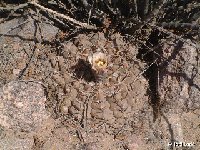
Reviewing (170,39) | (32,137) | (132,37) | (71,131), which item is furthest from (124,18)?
(32,137)

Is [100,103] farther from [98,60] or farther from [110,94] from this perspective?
[98,60]

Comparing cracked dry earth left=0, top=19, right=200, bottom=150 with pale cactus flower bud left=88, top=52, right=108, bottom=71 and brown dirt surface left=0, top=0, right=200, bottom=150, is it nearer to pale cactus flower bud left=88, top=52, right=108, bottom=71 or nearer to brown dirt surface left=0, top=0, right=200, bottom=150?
brown dirt surface left=0, top=0, right=200, bottom=150

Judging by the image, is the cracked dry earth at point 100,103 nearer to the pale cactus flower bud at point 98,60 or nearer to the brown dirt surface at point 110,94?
the brown dirt surface at point 110,94

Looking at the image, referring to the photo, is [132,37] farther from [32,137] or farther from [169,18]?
[32,137]

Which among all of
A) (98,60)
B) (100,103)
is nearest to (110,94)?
(100,103)

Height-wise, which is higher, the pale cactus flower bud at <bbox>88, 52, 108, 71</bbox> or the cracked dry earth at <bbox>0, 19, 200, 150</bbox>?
the pale cactus flower bud at <bbox>88, 52, 108, 71</bbox>

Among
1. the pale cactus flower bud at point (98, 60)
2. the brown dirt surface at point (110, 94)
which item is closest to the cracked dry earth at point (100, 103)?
the brown dirt surface at point (110, 94)

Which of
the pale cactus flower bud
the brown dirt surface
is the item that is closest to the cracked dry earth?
the brown dirt surface
